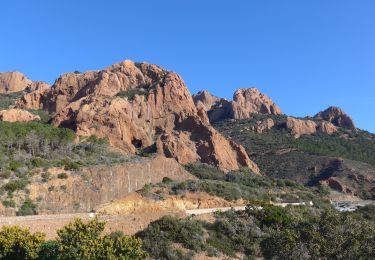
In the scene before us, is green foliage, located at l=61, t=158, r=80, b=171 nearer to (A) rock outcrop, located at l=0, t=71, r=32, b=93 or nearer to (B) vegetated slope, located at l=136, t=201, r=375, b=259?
(B) vegetated slope, located at l=136, t=201, r=375, b=259

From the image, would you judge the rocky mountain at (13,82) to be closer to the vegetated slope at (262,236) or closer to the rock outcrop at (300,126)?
the rock outcrop at (300,126)

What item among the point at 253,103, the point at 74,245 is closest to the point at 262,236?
the point at 74,245

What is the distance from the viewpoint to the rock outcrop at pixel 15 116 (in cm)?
7552

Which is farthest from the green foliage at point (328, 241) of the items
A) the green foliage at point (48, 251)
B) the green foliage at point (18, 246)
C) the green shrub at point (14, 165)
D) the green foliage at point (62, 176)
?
the green shrub at point (14, 165)

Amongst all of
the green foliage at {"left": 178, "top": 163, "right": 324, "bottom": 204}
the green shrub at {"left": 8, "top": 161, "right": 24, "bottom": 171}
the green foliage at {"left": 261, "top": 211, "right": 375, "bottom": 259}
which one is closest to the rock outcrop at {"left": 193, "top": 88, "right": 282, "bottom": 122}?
the green foliage at {"left": 178, "top": 163, "right": 324, "bottom": 204}

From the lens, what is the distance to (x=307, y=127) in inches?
4719

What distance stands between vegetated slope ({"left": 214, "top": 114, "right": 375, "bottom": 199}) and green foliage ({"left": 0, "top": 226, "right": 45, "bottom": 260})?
67.6m

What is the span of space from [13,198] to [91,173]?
10405 millimetres

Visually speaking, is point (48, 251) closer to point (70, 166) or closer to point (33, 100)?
point (70, 166)

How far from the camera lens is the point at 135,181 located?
53.0 meters

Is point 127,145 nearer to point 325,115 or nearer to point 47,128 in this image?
point 47,128

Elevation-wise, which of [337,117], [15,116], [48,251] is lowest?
[48,251]

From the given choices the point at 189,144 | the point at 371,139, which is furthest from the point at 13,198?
the point at 371,139

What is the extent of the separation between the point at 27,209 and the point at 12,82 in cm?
12735
